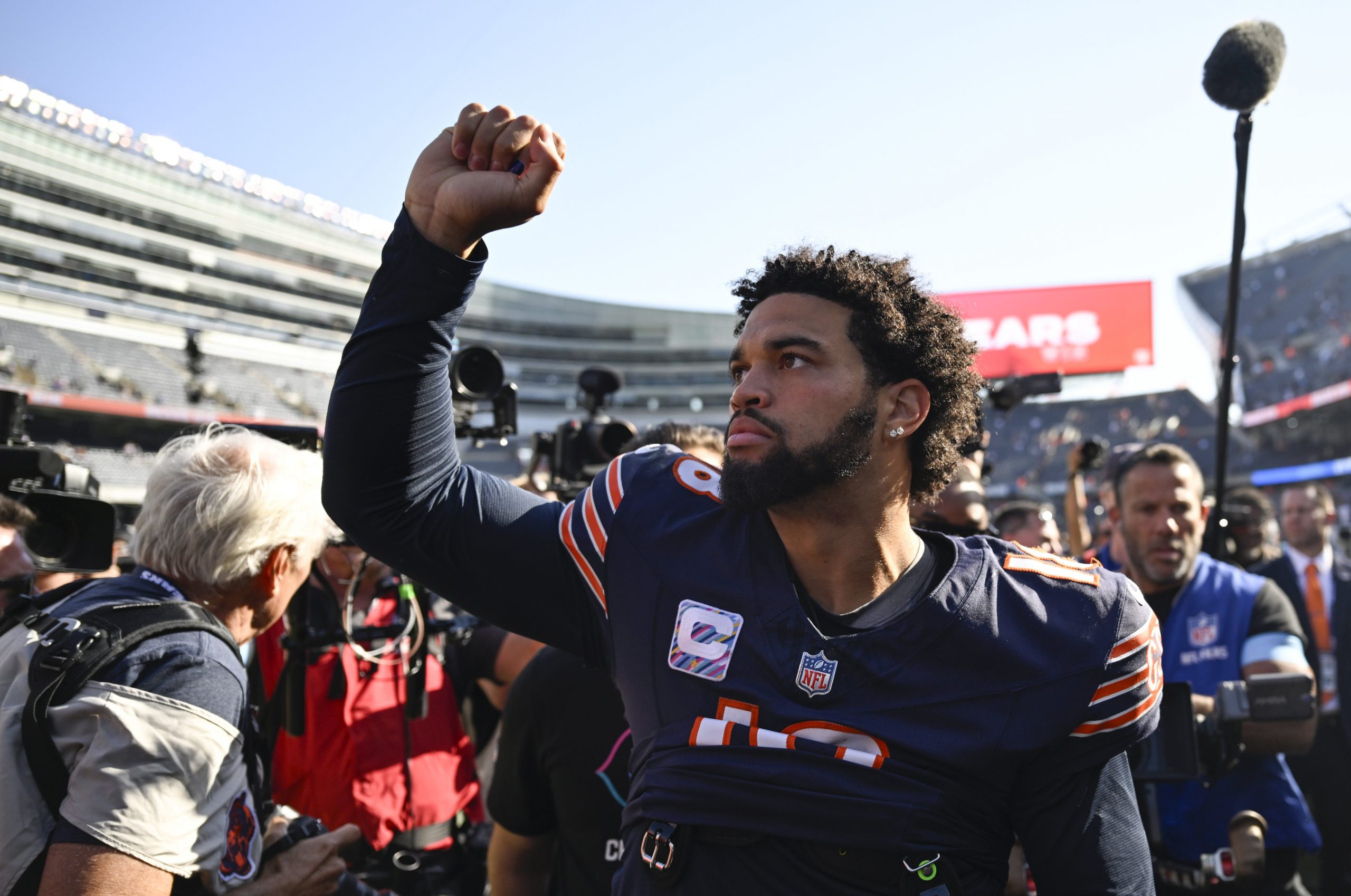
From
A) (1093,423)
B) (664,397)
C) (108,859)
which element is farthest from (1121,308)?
(108,859)

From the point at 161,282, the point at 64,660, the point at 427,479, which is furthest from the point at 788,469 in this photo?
the point at 161,282

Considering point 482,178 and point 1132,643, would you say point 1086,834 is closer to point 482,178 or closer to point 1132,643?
point 1132,643

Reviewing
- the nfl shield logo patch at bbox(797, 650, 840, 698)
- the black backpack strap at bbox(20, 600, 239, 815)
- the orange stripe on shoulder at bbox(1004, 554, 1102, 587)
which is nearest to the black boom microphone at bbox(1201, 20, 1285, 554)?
the orange stripe on shoulder at bbox(1004, 554, 1102, 587)

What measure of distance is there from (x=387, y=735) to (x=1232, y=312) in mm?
3012

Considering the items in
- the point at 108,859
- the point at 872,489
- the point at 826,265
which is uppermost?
the point at 826,265

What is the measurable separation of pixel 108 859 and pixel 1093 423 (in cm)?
3959

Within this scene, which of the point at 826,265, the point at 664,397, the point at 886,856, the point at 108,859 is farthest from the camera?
the point at 664,397

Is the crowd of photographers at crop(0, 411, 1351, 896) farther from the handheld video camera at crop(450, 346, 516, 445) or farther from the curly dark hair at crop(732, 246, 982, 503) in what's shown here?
the curly dark hair at crop(732, 246, 982, 503)

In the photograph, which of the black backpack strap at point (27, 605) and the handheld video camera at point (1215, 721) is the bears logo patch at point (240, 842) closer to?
the black backpack strap at point (27, 605)

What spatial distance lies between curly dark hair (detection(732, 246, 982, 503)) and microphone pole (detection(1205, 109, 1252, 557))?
0.92m

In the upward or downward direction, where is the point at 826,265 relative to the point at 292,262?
downward

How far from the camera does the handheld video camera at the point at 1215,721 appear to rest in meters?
2.05

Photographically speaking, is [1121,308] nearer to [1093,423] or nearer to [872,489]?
[1093,423]

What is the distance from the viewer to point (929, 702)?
1.46 metres
